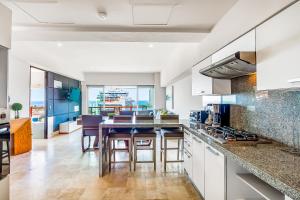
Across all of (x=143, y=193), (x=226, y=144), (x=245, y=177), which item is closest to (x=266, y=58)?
(x=226, y=144)

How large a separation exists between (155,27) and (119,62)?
4.97m

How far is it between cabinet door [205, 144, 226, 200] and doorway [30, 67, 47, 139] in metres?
6.75

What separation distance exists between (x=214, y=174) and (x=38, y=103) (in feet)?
24.5

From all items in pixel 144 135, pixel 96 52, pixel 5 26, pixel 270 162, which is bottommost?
pixel 144 135

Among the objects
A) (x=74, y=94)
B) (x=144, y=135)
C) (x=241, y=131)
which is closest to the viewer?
(x=241, y=131)

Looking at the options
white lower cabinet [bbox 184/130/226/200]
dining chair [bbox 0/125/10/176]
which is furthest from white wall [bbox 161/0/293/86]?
dining chair [bbox 0/125/10/176]

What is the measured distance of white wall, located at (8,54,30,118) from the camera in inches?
220

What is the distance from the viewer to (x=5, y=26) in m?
2.19

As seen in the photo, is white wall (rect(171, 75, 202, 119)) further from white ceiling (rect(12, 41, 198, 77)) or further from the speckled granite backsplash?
the speckled granite backsplash

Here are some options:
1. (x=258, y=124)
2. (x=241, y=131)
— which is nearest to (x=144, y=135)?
(x=241, y=131)

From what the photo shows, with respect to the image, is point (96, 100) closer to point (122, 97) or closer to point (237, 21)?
point (122, 97)

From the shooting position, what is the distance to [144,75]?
10992 mm

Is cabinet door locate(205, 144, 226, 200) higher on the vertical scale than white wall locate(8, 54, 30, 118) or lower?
lower

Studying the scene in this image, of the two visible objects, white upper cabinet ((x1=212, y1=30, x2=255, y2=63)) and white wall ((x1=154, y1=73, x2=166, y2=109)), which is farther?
white wall ((x1=154, y1=73, x2=166, y2=109))
